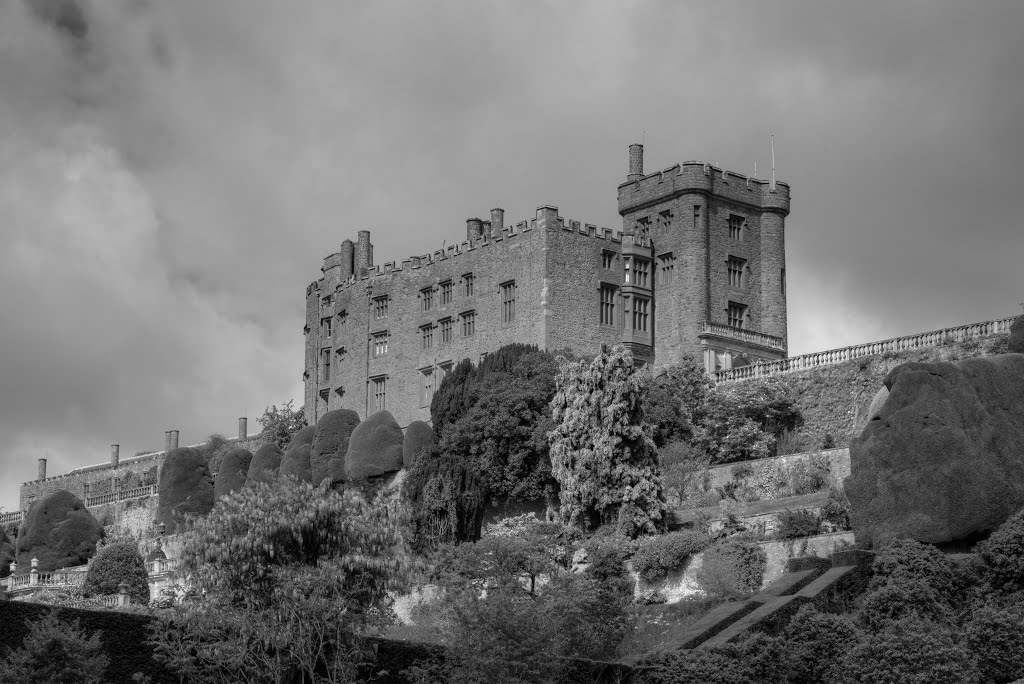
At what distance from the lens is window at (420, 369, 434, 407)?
67.8 meters

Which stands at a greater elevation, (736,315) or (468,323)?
(736,315)

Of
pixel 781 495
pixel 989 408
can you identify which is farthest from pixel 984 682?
pixel 781 495

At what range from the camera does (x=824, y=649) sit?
102 ft

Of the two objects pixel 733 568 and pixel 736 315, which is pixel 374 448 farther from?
pixel 733 568

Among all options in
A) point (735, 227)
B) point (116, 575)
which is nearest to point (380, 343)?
point (735, 227)

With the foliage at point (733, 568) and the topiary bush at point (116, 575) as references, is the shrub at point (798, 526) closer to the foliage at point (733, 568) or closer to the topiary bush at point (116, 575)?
the foliage at point (733, 568)

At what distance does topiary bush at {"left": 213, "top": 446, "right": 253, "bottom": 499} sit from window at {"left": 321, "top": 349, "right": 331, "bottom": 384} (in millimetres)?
4765

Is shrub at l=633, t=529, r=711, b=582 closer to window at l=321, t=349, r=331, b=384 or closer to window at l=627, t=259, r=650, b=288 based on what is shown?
window at l=627, t=259, r=650, b=288

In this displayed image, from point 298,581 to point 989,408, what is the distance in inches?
674

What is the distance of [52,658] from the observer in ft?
80.4

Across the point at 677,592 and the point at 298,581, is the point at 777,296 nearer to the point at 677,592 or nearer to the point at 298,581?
the point at 677,592

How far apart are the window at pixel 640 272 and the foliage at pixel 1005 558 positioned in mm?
30983

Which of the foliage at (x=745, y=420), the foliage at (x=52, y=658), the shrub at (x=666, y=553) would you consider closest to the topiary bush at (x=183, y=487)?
the foliage at (x=745, y=420)

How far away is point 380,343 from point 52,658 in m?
46.5
